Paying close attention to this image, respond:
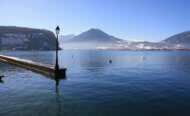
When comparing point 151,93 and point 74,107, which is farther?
point 151,93

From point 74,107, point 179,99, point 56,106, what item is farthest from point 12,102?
point 179,99

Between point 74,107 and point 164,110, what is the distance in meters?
6.62

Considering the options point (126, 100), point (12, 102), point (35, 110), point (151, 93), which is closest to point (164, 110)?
point (126, 100)

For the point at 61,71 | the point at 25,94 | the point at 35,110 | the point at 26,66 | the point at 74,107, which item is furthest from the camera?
the point at 26,66

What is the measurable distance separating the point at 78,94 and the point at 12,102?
5695mm

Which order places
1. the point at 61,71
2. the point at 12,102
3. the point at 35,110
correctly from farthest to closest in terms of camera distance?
the point at 61,71 → the point at 12,102 → the point at 35,110

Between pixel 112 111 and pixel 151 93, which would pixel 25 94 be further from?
pixel 151 93

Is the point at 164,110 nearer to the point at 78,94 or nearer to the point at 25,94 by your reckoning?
the point at 78,94

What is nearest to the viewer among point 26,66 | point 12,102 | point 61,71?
point 12,102

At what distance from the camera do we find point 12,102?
11.8m

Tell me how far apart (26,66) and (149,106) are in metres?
31.3

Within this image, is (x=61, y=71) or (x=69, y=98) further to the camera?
(x=61, y=71)

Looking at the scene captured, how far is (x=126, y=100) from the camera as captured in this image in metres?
→ 12.7

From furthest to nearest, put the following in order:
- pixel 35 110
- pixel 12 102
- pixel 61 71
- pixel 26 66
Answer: pixel 26 66, pixel 61 71, pixel 12 102, pixel 35 110
